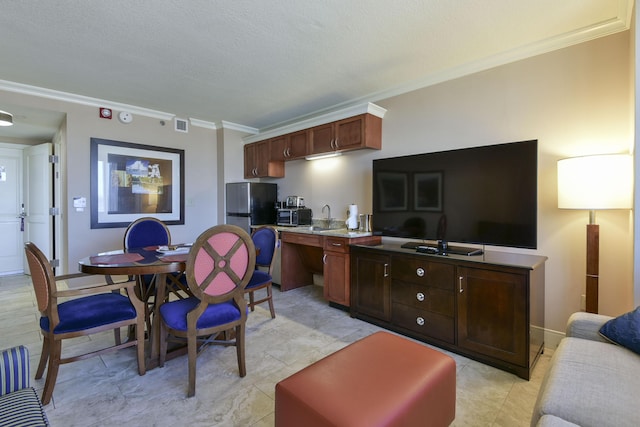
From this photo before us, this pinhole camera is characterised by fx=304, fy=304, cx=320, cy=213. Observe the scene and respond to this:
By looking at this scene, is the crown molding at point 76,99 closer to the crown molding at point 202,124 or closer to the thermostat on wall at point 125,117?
the thermostat on wall at point 125,117

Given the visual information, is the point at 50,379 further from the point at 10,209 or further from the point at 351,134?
the point at 10,209

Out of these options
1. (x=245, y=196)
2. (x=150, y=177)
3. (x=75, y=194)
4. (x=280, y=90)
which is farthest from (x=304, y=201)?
(x=75, y=194)

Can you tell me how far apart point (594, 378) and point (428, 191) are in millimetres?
1886

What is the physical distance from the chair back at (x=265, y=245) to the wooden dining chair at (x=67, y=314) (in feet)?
4.34

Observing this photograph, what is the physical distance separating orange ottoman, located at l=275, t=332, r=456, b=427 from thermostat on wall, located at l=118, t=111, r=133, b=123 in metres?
4.43

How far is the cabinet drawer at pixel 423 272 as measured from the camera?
8.20 ft

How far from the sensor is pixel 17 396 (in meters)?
1.22

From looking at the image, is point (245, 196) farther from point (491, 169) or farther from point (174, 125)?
point (491, 169)

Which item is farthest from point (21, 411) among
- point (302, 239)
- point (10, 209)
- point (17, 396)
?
point (10, 209)

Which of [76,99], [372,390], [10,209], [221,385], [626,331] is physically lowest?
[221,385]

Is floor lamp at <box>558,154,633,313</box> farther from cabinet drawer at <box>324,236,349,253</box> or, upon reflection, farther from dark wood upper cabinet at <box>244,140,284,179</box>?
dark wood upper cabinet at <box>244,140,284,179</box>

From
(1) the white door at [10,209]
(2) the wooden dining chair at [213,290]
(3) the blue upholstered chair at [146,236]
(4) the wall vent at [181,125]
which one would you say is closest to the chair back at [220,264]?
(2) the wooden dining chair at [213,290]

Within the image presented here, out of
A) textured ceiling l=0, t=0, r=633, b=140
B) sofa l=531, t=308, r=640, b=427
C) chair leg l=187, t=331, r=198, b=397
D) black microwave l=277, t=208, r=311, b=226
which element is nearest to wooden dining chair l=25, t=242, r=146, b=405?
chair leg l=187, t=331, r=198, b=397

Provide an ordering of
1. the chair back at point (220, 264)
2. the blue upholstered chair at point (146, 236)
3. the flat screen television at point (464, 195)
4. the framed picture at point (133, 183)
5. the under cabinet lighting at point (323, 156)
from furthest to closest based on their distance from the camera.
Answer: the framed picture at point (133, 183), the under cabinet lighting at point (323, 156), the blue upholstered chair at point (146, 236), the flat screen television at point (464, 195), the chair back at point (220, 264)
